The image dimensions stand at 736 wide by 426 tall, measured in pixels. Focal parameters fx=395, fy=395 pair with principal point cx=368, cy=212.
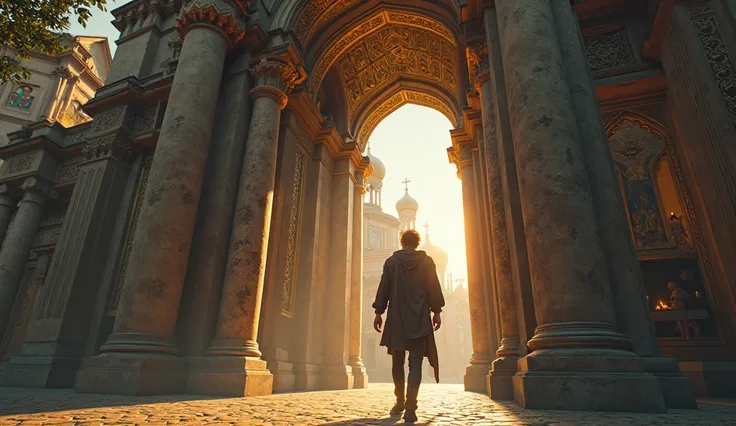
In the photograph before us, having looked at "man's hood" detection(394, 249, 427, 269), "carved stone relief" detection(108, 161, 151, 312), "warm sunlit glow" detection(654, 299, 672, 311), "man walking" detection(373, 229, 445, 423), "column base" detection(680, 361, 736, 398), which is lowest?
"column base" detection(680, 361, 736, 398)

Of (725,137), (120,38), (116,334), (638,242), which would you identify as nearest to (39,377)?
(116,334)

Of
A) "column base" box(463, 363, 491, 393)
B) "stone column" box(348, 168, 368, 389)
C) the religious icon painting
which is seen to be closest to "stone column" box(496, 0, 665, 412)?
"column base" box(463, 363, 491, 393)

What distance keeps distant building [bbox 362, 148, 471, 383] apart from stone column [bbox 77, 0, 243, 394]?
96.2 feet

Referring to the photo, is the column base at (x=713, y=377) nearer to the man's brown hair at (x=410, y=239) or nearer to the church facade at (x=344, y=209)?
the church facade at (x=344, y=209)

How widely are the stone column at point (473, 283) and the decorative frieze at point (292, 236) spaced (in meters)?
4.64

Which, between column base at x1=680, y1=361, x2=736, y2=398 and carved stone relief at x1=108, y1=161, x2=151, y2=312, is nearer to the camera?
column base at x1=680, y1=361, x2=736, y2=398

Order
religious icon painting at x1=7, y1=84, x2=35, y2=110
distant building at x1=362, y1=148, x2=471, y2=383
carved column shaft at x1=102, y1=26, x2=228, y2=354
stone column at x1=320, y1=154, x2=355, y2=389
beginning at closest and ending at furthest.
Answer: carved column shaft at x1=102, y1=26, x2=228, y2=354 → stone column at x1=320, y1=154, x2=355, y2=389 → religious icon painting at x1=7, y1=84, x2=35, y2=110 → distant building at x1=362, y1=148, x2=471, y2=383

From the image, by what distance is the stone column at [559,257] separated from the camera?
378 cm

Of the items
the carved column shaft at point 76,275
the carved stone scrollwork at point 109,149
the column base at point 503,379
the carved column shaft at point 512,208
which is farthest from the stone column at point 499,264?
the carved stone scrollwork at point 109,149

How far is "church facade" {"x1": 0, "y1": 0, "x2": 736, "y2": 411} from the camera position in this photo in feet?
15.0

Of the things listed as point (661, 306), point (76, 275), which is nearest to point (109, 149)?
point (76, 275)

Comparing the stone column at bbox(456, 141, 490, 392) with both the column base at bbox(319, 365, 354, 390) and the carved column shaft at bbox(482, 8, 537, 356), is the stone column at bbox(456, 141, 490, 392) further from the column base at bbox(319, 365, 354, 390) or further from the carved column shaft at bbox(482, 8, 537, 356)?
the carved column shaft at bbox(482, 8, 537, 356)

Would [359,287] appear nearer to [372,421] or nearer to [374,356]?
[372,421]

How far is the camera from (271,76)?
29.9 feet
